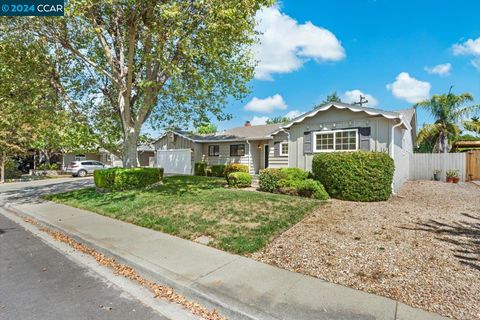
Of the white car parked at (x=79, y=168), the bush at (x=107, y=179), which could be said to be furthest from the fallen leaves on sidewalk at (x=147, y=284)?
the white car parked at (x=79, y=168)

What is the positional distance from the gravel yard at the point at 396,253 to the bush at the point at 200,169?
1356cm

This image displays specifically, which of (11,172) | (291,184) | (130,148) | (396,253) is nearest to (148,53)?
(130,148)

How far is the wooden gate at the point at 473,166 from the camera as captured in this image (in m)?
15.5

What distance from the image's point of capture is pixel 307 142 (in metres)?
12.9

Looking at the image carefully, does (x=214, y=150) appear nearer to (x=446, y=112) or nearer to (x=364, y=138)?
(x=364, y=138)

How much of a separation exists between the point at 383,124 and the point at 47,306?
1157cm

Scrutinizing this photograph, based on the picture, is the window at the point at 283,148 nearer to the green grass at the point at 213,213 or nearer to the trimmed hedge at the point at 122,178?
the green grass at the point at 213,213

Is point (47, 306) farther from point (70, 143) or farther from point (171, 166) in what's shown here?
point (171, 166)

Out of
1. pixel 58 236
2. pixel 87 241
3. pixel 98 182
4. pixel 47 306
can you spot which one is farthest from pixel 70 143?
pixel 47 306

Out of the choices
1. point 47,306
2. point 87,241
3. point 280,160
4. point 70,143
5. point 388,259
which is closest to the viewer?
point 47,306

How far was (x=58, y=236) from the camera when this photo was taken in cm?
681

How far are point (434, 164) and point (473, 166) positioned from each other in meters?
1.86

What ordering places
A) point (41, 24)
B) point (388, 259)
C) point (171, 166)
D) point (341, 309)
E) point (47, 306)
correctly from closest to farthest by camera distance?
point (341, 309) < point (47, 306) < point (388, 259) < point (41, 24) < point (171, 166)

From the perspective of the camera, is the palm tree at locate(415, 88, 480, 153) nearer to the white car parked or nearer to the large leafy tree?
the large leafy tree
